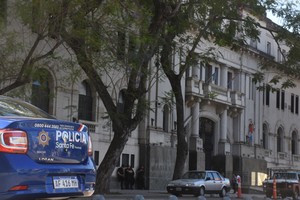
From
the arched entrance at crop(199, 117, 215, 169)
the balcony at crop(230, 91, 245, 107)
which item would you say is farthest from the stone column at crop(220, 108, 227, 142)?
the balcony at crop(230, 91, 245, 107)

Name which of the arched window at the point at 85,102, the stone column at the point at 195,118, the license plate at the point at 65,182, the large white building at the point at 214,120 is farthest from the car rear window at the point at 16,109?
the stone column at the point at 195,118

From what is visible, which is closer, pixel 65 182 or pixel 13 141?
pixel 13 141

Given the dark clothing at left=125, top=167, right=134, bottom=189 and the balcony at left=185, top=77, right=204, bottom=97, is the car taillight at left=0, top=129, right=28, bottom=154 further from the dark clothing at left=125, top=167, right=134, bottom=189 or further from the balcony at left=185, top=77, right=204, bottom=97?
the balcony at left=185, top=77, right=204, bottom=97

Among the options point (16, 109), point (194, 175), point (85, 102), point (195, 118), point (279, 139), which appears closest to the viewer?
point (16, 109)

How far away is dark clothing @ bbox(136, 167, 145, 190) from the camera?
36.2 m

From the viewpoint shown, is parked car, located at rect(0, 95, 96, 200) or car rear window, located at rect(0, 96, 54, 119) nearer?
parked car, located at rect(0, 95, 96, 200)

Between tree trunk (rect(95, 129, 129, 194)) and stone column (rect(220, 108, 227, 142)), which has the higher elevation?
stone column (rect(220, 108, 227, 142))

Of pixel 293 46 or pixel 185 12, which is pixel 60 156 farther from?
pixel 293 46

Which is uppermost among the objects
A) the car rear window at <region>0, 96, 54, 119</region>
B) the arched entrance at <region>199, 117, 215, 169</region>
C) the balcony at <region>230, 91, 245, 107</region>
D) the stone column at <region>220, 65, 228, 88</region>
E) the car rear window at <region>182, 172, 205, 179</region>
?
the stone column at <region>220, 65, 228, 88</region>

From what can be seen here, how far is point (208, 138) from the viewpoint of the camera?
46094 millimetres

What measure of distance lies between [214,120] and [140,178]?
11.6 metres

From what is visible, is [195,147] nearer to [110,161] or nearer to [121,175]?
[121,175]

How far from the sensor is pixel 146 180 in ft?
120

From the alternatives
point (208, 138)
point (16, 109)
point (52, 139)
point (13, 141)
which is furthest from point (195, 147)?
point (13, 141)
